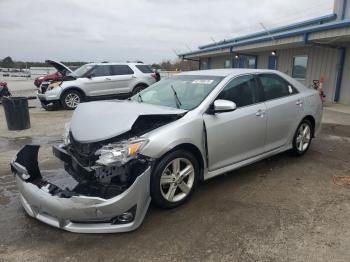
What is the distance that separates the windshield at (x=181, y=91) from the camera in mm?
4250

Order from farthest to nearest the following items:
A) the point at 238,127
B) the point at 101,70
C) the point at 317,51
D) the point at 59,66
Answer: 1. the point at 317,51
2. the point at 101,70
3. the point at 59,66
4. the point at 238,127

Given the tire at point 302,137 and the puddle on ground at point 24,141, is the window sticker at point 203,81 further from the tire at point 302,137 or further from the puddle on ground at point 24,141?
the puddle on ground at point 24,141

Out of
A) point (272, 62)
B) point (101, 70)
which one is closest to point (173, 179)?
point (101, 70)

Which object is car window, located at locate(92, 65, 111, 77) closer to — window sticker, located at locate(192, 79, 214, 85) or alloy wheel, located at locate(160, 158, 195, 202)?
window sticker, located at locate(192, 79, 214, 85)

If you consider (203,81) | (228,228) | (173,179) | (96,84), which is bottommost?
(228,228)

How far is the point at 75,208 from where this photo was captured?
2.98m

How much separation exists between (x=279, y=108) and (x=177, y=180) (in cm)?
222

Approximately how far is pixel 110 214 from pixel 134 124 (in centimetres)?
96

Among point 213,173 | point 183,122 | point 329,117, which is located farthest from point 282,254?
point 329,117

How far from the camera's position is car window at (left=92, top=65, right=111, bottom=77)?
12432 mm

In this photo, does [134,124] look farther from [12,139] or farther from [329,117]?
[329,117]

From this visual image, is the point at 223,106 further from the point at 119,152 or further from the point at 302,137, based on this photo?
the point at 302,137

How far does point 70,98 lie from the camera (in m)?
12.1

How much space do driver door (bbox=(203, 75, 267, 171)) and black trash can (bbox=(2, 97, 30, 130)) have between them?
243 inches
